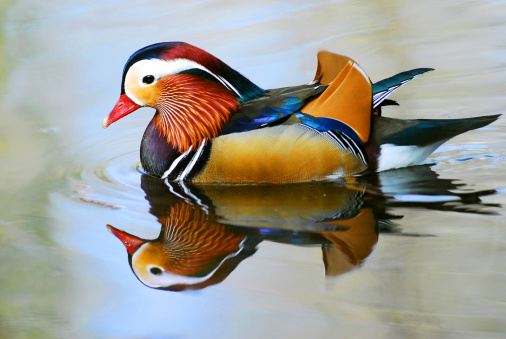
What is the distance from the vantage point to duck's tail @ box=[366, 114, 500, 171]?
449 cm

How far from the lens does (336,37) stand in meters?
7.16

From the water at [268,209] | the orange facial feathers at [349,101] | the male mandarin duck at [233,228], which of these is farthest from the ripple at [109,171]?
the orange facial feathers at [349,101]

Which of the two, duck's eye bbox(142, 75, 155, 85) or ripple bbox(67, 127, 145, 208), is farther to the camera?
duck's eye bbox(142, 75, 155, 85)

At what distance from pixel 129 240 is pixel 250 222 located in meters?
0.58

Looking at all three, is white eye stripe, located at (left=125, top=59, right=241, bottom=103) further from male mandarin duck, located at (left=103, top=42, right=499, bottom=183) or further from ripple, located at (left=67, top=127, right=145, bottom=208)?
ripple, located at (left=67, top=127, right=145, bottom=208)

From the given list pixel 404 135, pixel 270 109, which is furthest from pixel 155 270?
pixel 404 135

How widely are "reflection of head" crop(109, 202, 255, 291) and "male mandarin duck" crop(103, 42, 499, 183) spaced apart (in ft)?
1.95

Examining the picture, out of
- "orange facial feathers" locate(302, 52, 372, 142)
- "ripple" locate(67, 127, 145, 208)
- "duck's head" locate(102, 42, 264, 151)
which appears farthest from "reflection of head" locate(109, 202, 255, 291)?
"orange facial feathers" locate(302, 52, 372, 142)

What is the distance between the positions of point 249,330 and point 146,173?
207cm

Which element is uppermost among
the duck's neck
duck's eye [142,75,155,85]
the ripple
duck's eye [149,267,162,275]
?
duck's eye [142,75,155,85]

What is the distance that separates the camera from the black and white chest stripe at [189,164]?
14.7 feet

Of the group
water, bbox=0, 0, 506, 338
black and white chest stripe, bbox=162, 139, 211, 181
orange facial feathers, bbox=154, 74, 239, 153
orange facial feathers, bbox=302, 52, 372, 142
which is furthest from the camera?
orange facial feathers, bbox=154, 74, 239, 153

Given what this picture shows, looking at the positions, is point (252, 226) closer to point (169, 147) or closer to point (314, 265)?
point (314, 265)

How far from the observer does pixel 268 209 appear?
4.02m
